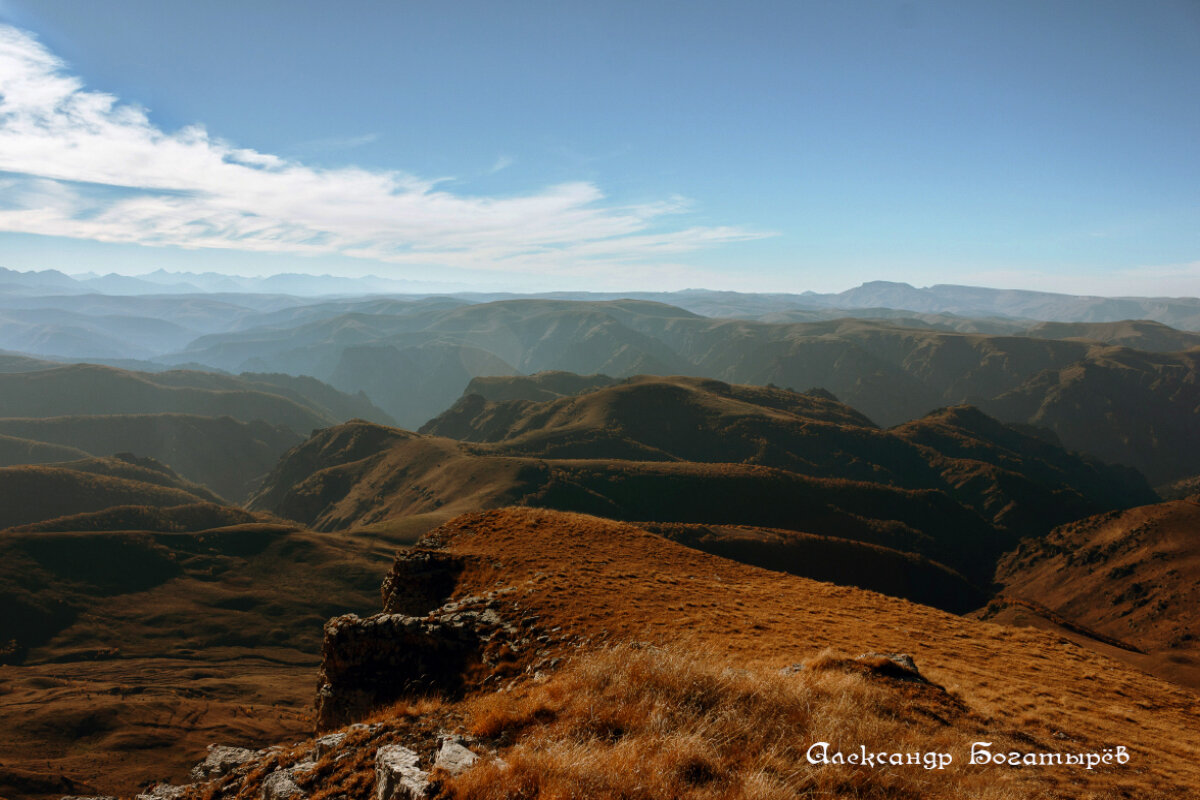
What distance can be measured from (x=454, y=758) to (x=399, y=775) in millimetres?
800

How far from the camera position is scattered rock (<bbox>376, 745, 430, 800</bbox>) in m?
7.22

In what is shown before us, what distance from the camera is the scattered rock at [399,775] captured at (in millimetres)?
7219

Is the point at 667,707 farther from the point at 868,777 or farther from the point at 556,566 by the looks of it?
the point at 556,566

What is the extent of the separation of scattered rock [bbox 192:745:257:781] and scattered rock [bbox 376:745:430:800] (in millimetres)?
8799

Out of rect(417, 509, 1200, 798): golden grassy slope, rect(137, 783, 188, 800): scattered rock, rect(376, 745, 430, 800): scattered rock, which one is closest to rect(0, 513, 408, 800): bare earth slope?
rect(137, 783, 188, 800): scattered rock

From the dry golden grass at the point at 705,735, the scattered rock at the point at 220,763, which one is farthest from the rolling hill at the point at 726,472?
the dry golden grass at the point at 705,735

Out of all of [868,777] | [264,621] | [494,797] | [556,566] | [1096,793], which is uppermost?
[494,797]

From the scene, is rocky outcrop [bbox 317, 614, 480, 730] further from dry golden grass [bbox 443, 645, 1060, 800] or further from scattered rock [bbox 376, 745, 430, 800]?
scattered rock [bbox 376, 745, 430, 800]

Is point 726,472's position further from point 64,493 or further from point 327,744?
point 64,493

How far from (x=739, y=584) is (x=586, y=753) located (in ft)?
60.8

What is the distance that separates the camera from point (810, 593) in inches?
947

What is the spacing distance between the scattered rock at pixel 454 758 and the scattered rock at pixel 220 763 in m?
10.1

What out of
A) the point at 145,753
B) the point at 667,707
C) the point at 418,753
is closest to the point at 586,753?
the point at 667,707

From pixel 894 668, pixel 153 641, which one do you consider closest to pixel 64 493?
pixel 153 641
